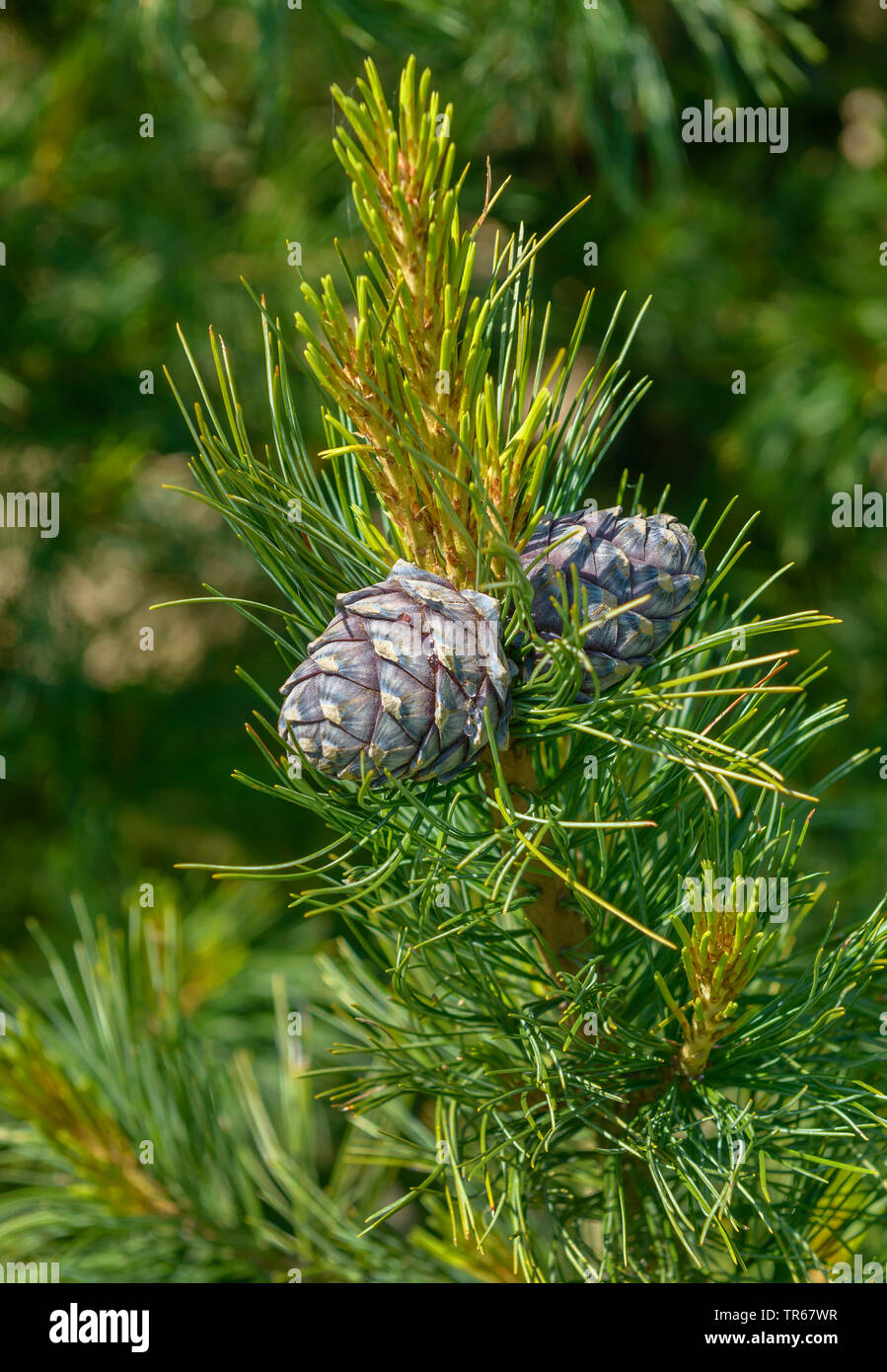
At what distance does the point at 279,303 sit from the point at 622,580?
64 cm

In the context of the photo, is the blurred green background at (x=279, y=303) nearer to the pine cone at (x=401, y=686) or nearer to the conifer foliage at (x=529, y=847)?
the conifer foliage at (x=529, y=847)

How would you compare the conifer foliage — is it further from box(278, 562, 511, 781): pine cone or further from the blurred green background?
the blurred green background

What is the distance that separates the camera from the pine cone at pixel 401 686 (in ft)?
0.73

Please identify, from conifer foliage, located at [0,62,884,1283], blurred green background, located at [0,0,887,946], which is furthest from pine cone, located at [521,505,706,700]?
blurred green background, located at [0,0,887,946]

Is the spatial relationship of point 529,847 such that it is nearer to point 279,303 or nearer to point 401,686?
point 401,686

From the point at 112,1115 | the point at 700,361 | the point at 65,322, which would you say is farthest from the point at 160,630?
the point at 112,1115

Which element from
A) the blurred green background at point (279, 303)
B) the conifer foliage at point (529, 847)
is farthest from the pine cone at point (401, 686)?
the blurred green background at point (279, 303)

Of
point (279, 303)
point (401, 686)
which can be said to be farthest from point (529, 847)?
point (279, 303)

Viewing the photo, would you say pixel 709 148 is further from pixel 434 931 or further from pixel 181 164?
pixel 434 931

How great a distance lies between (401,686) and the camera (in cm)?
22

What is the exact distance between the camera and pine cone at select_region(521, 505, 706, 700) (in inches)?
9.4

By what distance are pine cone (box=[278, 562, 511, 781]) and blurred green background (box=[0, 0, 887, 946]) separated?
492mm

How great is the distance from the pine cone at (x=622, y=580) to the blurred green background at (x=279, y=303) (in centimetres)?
47

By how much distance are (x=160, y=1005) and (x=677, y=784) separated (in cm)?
26
